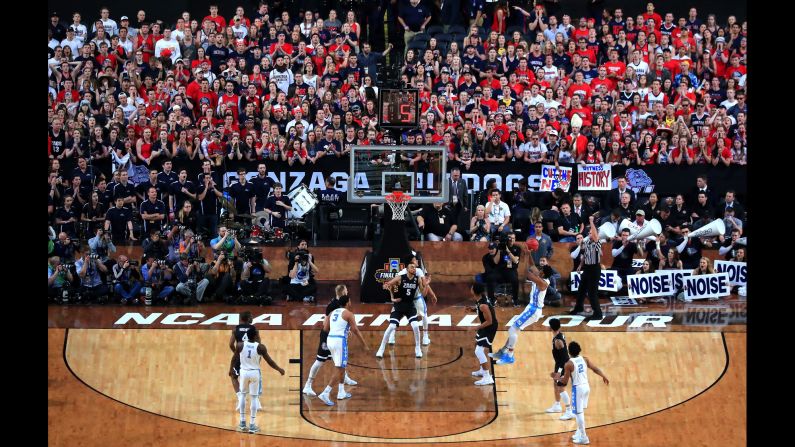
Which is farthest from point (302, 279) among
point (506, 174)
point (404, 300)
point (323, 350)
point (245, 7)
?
point (245, 7)

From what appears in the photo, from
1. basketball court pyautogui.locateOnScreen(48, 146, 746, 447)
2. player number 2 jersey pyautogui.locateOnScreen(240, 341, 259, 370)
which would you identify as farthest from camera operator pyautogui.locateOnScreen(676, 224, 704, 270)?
player number 2 jersey pyautogui.locateOnScreen(240, 341, 259, 370)

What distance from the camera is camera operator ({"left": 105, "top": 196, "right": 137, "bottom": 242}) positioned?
78.6 ft

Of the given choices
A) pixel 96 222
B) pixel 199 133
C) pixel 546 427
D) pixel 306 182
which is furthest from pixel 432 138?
pixel 546 427

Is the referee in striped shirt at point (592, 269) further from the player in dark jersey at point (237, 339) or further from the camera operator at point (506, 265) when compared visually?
the player in dark jersey at point (237, 339)

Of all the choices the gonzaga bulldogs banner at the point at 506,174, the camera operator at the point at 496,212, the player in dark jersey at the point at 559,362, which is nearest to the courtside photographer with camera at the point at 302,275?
the gonzaga bulldogs banner at the point at 506,174

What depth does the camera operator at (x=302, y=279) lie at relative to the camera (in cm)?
2238

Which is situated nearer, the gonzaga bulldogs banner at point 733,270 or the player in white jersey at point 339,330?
the player in white jersey at point 339,330

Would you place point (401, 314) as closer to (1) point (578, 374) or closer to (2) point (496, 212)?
(1) point (578, 374)

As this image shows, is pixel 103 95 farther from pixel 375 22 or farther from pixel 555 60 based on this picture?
pixel 555 60

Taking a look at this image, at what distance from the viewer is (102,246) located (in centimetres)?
2269

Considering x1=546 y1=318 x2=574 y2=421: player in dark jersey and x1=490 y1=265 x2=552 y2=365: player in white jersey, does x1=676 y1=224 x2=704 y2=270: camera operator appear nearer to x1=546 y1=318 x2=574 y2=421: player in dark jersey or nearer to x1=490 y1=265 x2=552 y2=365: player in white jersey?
x1=490 y1=265 x2=552 y2=365: player in white jersey

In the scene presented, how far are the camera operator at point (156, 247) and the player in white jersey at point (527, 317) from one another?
620cm

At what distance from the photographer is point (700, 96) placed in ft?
90.0

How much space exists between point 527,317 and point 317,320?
3542mm
